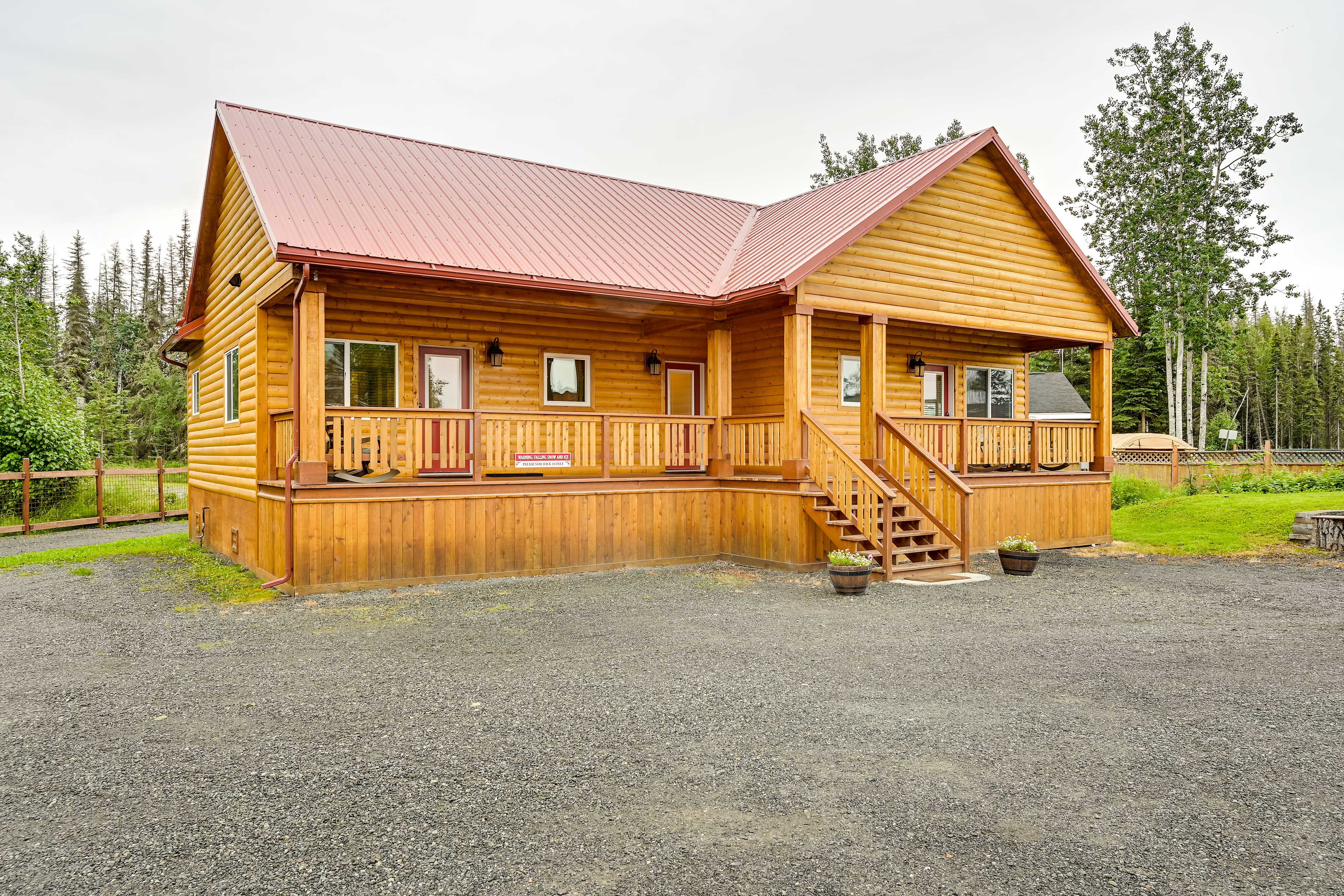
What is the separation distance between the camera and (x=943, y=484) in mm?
12891

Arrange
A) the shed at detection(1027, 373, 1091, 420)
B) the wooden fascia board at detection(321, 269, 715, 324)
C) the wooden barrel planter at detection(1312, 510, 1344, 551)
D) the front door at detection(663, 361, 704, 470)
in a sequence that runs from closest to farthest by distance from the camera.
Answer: the wooden fascia board at detection(321, 269, 715, 324) → the wooden barrel planter at detection(1312, 510, 1344, 551) → the front door at detection(663, 361, 704, 470) → the shed at detection(1027, 373, 1091, 420)

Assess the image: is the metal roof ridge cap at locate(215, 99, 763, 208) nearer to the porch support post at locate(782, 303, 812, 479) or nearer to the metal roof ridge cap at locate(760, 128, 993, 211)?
the metal roof ridge cap at locate(760, 128, 993, 211)

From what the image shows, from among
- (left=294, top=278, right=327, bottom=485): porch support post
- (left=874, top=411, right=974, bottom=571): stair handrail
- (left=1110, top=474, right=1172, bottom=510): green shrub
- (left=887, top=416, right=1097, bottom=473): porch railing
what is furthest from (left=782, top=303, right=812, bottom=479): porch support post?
(left=1110, top=474, right=1172, bottom=510): green shrub

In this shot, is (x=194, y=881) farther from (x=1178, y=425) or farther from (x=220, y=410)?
(x=1178, y=425)

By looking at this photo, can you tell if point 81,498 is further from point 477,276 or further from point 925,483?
point 925,483

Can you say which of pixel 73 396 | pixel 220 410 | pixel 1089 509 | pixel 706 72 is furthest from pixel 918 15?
pixel 73 396

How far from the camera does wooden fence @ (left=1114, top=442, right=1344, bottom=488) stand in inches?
914

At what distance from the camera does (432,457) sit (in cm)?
1105

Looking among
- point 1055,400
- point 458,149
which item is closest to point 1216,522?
point 458,149

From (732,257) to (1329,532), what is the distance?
10892mm

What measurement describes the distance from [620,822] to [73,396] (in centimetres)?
3707

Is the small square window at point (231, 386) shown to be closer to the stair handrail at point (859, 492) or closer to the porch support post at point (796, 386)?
the porch support post at point (796, 386)

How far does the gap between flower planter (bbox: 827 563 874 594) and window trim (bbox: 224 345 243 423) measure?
9458mm

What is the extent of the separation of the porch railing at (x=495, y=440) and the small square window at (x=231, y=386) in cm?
262
